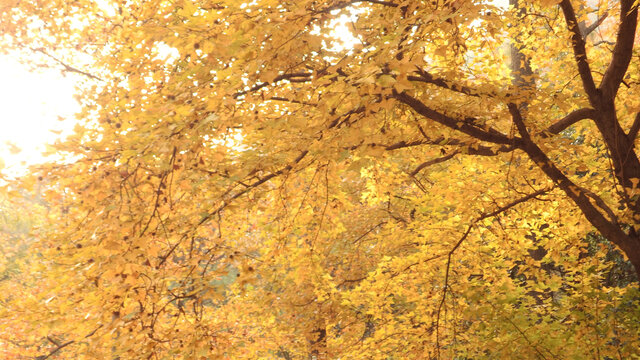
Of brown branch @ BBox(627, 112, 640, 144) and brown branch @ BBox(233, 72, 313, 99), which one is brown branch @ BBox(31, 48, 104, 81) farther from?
brown branch @ BBox(627, 112, 640, 144)

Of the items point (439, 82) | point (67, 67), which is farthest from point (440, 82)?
point (67, 67)

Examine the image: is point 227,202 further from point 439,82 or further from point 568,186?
point 568,186

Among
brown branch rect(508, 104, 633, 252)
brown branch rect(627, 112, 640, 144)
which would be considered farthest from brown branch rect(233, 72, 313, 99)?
brown branch rect(627, 112, 640, 144)

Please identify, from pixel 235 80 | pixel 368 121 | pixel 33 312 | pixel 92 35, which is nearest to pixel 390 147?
pixel 368 121

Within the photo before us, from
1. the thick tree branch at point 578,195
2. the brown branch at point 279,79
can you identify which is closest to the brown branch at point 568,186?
the thick tree branch at point 578,195

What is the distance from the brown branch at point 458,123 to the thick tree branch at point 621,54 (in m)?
1.21

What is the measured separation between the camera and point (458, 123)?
179 inches

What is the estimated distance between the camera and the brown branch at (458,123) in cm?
436

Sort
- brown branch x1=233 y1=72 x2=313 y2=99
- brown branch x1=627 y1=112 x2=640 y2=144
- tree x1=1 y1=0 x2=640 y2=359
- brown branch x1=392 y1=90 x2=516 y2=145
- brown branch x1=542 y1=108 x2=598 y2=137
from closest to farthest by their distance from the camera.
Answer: tree x1=1 y1=0 x2=640 y2=359 < brown branch x1=233 y1=72 x2=313 y2=99 < brown branch x1=392 y1=90 x2=516 y2=145 < brown branch x1=627 y1=112 x2=640 y2=144 < brown branch x1=542 y1=108 x2=598 y2=137

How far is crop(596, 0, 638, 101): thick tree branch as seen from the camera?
4.81 meters

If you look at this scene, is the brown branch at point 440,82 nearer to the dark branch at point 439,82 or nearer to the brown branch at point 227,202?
the dark branch at point 439,82

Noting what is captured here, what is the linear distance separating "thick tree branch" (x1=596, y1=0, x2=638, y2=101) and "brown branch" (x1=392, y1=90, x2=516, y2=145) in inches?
47.7

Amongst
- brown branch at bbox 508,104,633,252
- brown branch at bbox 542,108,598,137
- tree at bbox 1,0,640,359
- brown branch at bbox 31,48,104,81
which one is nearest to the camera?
tree at bbox 1,0,640,359

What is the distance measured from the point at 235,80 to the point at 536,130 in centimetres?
295
